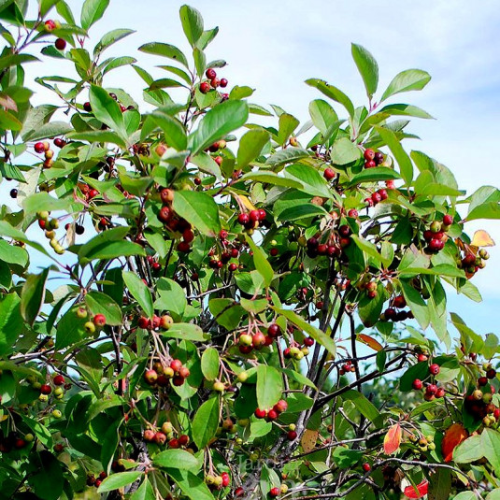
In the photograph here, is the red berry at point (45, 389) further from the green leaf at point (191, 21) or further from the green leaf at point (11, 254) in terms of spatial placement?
the green leaf at point (191, 21)

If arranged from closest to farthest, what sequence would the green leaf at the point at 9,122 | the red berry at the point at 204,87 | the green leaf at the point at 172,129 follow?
the green leaf at the point at 172,129, the green leaf at the point at 9,122, the red berry at the point at 204,87

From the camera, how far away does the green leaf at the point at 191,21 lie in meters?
2.38

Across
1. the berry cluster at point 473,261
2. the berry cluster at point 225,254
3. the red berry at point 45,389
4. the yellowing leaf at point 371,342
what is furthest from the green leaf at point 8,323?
the berry cluster at point 473,261

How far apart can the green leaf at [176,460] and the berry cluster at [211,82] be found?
49.1 inches

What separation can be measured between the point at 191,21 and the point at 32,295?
1.10 m

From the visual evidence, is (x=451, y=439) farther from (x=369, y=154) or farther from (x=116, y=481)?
(x=116, y=481)

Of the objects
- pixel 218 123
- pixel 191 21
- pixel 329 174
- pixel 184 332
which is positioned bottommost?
pixel 184 332

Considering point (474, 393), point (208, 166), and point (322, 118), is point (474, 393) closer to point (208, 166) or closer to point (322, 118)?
point (322, 118)

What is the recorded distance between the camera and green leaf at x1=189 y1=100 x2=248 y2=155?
5.76 ft

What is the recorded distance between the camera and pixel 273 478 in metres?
2.39

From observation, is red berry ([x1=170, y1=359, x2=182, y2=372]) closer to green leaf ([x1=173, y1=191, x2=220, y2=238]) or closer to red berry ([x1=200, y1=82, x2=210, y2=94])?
green leaf ([x1=173, y1=191, x2=220, y2=238])

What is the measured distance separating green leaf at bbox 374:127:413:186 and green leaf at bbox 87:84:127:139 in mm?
781

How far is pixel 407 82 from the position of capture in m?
2.44

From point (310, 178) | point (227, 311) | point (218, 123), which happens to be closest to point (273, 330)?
point (227, 311)
